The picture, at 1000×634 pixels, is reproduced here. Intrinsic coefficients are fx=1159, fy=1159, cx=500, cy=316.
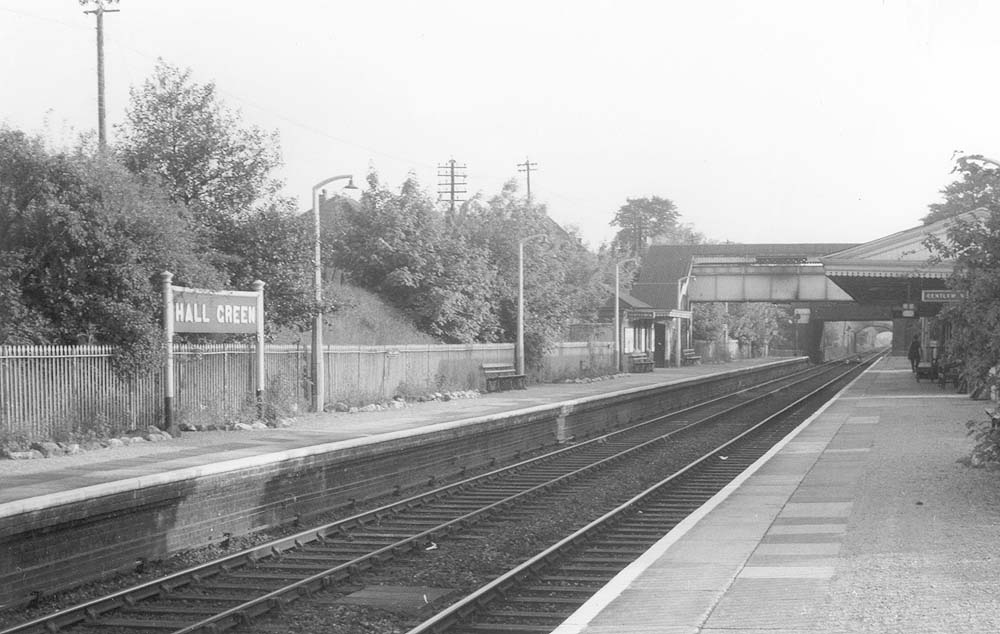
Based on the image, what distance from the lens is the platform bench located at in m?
56.0

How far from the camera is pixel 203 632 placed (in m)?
8.87

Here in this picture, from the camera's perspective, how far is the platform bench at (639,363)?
56.0 meters

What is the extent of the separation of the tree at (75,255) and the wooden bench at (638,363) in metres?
37.3

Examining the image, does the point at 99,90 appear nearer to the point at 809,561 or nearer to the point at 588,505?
the point at 588,505

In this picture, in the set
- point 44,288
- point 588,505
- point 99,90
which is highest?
point 99,90

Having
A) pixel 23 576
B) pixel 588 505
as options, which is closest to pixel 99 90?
pixel 588 505

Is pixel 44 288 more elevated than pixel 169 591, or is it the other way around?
pixel 44 288

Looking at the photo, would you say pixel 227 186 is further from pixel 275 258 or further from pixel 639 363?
pixel 639 363

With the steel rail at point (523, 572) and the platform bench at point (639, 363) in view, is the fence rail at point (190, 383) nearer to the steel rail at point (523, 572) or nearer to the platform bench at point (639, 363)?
the steel rail at point (523, 572)

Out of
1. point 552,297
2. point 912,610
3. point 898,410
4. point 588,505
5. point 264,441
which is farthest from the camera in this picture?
point 552,297

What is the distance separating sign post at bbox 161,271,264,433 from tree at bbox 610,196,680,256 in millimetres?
112799

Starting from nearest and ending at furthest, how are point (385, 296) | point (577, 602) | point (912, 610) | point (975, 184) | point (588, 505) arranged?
1. point (912, 610)
2. point (577, 602)
3. point (975, 184)
4. point (588, 505)
5. point (385, 296)

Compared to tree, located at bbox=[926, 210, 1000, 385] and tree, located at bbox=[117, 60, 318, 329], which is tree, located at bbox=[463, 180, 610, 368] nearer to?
tree, located at bbox=[117, 60, 318, 329]

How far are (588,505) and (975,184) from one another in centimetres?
640
